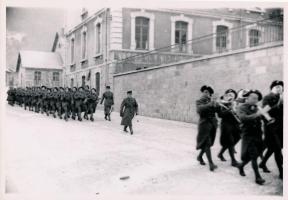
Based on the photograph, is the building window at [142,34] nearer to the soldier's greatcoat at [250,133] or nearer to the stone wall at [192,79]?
the stone wall at [192,79]

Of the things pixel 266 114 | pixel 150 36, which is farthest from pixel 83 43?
pixel 266 114

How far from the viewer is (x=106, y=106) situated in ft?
48.0

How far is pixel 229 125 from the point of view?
729 cm

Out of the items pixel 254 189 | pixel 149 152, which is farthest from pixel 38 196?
pixel 254 189

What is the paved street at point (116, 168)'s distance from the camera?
627cm

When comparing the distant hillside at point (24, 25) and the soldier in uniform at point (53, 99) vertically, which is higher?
the distant hillside at point (24, 25)

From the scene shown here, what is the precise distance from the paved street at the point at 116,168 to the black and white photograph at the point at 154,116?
2 centimetres

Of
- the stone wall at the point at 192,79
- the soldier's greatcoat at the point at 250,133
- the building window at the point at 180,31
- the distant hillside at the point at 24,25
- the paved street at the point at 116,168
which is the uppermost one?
the building window at the point at 180,31

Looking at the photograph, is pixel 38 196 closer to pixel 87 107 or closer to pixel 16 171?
pixel 16 171

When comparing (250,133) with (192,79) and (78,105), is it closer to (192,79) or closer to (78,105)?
(192,79)

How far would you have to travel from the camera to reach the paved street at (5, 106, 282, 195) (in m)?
6.27

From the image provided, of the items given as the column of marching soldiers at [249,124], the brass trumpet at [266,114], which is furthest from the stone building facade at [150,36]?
the brass trumpet at [266,114]

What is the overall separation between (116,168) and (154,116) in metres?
7.84

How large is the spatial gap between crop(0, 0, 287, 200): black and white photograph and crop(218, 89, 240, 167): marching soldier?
19 mm
